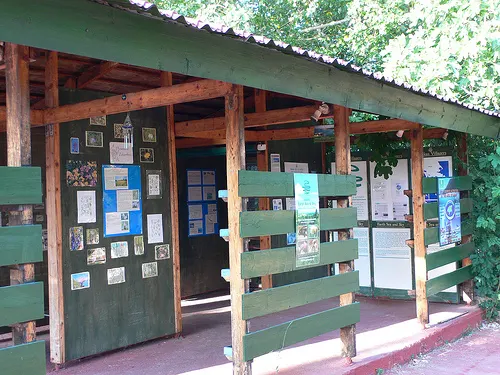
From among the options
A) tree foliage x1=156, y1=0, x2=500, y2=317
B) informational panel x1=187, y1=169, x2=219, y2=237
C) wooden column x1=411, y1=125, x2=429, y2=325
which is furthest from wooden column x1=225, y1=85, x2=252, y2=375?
informational panel x1=187, y1=169, x2=219, y2=237

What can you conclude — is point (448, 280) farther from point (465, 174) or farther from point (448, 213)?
point (465, 174)

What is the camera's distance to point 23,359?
3314 millimetres

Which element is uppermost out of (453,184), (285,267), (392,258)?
(453,184)

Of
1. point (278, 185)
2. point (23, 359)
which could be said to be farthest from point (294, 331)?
point (23, 359)

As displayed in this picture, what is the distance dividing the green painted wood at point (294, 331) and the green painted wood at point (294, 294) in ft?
0.50

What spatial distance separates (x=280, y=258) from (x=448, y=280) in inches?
152

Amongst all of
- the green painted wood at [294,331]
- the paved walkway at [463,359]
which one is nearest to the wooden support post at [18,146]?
the green painted wood at [294,331]

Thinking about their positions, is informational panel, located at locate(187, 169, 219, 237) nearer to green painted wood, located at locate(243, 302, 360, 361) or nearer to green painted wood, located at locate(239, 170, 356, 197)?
green painted wood, located at locate(239, 170, 356, 197)

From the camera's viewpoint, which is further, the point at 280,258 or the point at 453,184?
the point at 453,184

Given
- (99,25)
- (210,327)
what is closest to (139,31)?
(99,25)

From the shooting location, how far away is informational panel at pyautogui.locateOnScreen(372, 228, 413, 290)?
30.2 feet

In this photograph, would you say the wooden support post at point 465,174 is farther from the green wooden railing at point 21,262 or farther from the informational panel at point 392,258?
the green wooden railing at point 21,262

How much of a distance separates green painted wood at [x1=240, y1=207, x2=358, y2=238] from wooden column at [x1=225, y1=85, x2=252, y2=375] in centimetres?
8

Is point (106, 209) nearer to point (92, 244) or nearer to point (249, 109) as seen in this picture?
point (92, 244)
